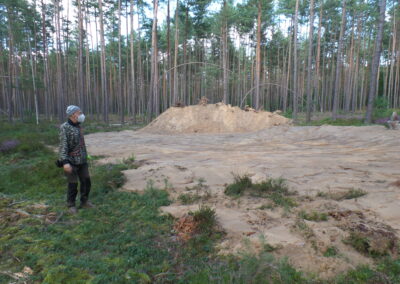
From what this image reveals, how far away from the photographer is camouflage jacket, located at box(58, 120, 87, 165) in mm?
3752

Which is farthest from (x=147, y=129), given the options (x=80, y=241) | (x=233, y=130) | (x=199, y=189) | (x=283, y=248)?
(x=283, y=248)

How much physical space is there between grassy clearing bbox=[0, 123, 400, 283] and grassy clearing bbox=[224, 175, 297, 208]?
107 centimetres

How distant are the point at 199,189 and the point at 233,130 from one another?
1084 centimetres

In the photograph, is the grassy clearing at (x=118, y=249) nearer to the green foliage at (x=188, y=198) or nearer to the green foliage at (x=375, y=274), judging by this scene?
the green foliage at (x=375, y=274)

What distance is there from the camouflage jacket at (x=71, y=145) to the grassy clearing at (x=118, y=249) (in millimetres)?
834

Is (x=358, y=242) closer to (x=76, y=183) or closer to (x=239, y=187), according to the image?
(x=239, y=187)

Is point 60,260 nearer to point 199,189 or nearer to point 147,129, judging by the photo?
point 199,189

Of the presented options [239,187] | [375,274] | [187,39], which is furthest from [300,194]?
[187,39]

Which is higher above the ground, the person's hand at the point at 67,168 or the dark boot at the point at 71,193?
the person's hand at the point at 67,168

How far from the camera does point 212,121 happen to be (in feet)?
50.9

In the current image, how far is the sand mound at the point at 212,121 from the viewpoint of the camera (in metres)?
15.1

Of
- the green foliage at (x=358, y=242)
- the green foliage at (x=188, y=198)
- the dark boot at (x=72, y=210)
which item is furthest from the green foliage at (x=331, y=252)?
the dark boot at (x=72, y=210)

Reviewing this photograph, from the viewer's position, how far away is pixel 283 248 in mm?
2566

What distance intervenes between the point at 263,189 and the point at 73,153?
3.11m
